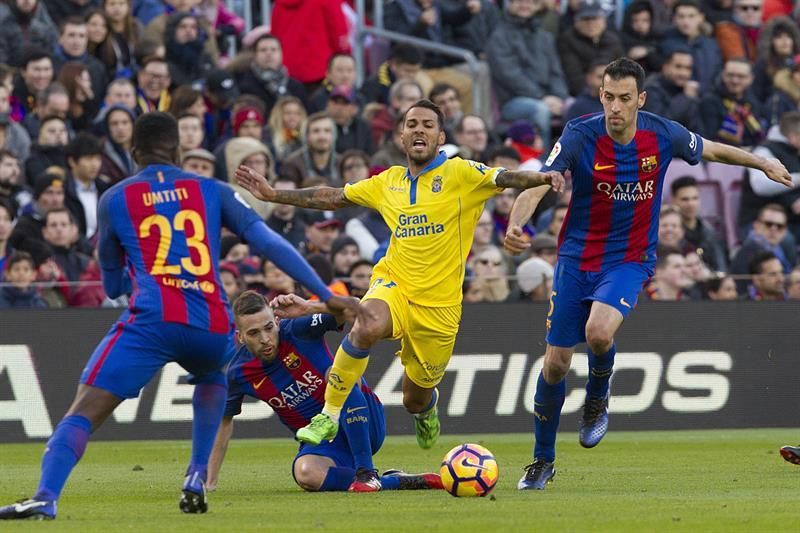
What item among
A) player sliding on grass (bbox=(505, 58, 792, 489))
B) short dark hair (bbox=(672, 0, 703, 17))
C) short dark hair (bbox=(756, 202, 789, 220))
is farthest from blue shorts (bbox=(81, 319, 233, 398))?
short dark hair (bbox=(672, 0, 703, 17))

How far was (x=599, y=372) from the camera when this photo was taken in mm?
11492

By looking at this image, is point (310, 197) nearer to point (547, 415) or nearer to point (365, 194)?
point (365, 194)

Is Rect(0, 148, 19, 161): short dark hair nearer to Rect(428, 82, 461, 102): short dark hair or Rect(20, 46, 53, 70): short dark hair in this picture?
Rect(20, 46, 53, 70): short dark hair

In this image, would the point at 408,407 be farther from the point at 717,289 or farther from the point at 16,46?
the point at 16,46

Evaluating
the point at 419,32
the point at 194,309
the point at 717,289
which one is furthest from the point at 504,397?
the point at 194,309

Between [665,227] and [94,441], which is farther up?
[665,227]

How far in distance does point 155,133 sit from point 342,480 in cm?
331

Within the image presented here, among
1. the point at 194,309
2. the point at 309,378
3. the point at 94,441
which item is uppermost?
the point at 194,309

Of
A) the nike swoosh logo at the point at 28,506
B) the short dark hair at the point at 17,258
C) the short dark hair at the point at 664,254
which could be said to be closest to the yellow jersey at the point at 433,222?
the nike swoosh logo at the point at 28,506

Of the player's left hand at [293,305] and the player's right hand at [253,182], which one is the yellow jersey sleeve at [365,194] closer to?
the player's right hand at [253,182]

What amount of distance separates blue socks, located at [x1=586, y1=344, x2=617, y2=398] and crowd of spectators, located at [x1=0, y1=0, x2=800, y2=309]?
194 inches

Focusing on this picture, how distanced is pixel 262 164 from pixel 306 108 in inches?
114

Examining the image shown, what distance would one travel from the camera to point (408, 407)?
39.6ft

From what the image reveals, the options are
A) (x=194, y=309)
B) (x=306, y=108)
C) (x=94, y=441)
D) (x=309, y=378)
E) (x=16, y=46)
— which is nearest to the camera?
(x=194, y=309)
